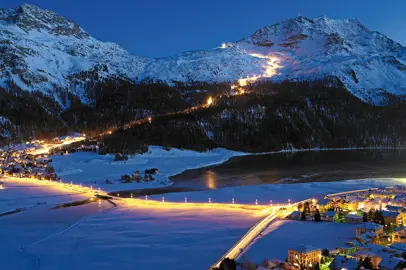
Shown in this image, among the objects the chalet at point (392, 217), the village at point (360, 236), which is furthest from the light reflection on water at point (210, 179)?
the chalet at point (392, 217)

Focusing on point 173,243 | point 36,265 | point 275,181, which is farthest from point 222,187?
point 36,265

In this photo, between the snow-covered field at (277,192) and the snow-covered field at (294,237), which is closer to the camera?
the snow-covered field at (294,237)

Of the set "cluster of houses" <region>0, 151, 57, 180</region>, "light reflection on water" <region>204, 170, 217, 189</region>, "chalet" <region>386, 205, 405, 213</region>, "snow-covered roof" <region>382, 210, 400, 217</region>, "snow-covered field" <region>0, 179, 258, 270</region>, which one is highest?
"cluster of houses" <region>0, 151, 57, 180</region>

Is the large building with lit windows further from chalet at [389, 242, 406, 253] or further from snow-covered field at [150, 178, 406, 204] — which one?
snow-covered field at [150, 178, 406, 204]

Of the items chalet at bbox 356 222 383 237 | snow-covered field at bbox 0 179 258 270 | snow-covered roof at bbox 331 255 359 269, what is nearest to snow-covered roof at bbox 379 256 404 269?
snow-covered roof at bbox 331 255 359 269

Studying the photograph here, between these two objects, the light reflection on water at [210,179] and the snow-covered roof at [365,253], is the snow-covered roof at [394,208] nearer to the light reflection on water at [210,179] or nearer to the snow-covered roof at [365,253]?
the snow-covered roof at [365,253]

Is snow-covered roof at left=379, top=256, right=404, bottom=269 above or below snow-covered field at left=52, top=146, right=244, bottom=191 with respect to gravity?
below

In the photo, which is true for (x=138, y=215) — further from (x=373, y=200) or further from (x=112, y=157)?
(x=112, y=157)
